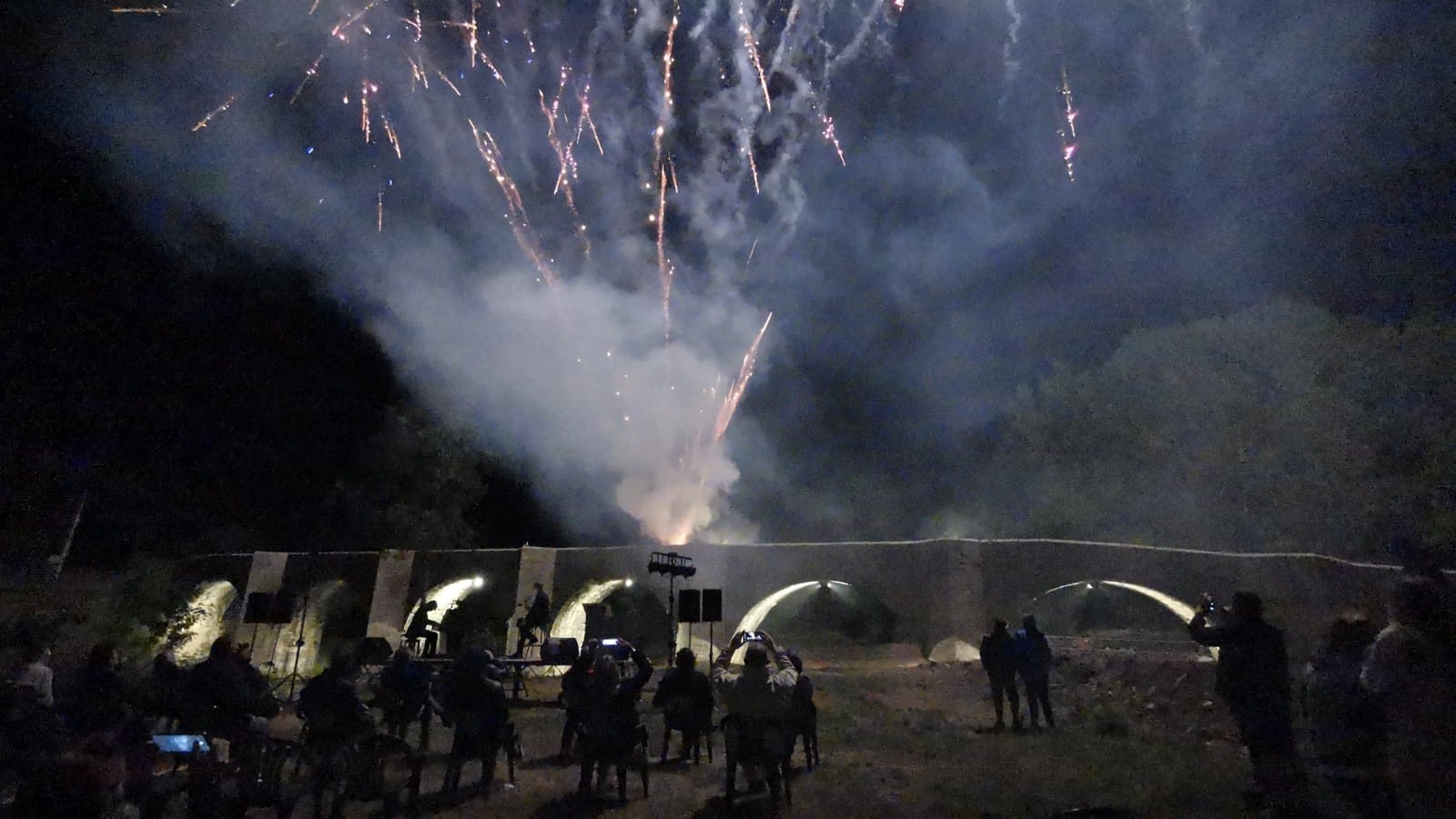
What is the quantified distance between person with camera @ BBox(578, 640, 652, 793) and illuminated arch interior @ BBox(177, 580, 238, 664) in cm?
2665

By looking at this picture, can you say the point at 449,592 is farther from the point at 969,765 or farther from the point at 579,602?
the point at 969,765

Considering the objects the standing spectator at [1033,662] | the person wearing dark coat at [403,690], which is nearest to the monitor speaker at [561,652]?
the person wearing dark coat at [403,690]

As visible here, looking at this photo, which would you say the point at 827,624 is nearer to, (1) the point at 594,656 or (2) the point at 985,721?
(2) the point at 985,721

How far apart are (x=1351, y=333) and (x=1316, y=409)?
3.03m

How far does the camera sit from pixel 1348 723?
4.28m

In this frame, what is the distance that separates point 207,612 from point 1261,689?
3250 cm

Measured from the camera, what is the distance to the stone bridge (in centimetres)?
1667

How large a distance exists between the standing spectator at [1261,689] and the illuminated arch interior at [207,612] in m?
31.1

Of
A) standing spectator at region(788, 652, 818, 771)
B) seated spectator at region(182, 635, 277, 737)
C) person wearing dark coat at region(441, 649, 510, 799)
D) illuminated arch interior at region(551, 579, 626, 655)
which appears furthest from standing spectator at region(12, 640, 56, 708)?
illuminated arch interior at region(551, 579, 626, 655)

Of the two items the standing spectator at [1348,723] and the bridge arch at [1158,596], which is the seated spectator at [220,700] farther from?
the bridge arch at [1158,596]

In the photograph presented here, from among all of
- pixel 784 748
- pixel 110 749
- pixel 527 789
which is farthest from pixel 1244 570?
pixel 110 749

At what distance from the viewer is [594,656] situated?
7.83 metres

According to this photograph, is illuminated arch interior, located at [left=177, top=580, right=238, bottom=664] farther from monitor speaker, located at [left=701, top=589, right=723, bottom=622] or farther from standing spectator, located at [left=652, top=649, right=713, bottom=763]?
standing spectator, located at [left=652, top=649, right=713, bottom=763]

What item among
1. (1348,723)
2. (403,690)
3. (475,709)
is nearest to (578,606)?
(403,690)
